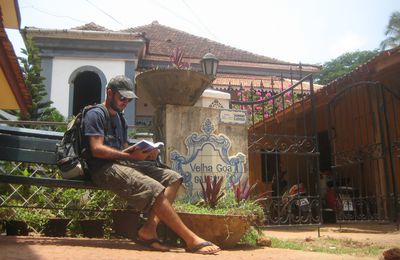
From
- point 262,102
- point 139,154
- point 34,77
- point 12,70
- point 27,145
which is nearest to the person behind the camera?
point 139,154

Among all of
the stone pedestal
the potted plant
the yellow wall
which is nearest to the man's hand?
the potted plant

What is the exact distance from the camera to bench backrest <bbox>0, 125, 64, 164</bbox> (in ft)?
12.7

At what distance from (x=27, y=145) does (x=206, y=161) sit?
6.59 ft

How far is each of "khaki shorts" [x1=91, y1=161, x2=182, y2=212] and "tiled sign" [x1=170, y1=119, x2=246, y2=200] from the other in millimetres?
1081

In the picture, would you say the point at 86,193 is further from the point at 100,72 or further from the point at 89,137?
the point at 100,72

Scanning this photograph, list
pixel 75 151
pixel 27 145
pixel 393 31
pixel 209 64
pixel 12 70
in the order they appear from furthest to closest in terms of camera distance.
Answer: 1. pixel 393 31
2. pixel 209 64
3. pixel 12 70
4. pixel 27 145
5. pixel 75 151

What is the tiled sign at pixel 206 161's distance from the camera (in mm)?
4840

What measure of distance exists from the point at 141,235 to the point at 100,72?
11718 mm

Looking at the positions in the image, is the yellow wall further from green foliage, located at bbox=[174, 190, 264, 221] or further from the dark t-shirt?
green foliage, located at bbox=[174, 190, 264, 221]

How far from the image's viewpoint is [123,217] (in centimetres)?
445

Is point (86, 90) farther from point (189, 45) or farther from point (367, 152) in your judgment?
point (367, 152)

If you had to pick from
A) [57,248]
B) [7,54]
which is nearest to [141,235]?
[57,248]

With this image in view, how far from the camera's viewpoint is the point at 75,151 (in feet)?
12.3

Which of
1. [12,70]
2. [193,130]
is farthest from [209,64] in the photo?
[12,70]
